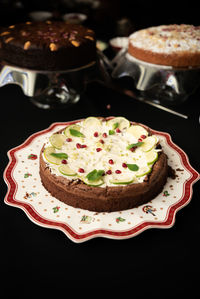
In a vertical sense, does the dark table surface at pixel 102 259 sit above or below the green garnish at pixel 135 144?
below

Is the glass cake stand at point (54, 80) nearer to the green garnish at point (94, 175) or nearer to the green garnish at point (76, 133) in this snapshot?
the green garnish at point (76, 133)

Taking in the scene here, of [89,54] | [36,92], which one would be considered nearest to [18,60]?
[36,92]

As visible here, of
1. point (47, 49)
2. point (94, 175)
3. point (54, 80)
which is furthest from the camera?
point (54, 80)

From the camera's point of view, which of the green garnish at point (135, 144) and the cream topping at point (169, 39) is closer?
the green garnish at point (135, 144)

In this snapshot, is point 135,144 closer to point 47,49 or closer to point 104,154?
point 104,154

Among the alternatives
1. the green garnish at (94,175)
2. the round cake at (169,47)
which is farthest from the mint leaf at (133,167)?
the round cake at (169,47)

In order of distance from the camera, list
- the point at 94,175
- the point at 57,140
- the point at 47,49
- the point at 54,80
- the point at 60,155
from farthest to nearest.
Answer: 1. the point at 54,80
2. the point at 47,49
3. the point at 57,140
4. the point at 60,155
5. the point at 94,175

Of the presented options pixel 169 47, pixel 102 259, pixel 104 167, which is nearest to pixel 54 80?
pixel 169 47
